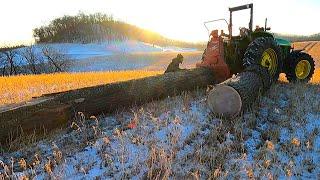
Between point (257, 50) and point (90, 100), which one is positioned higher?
point (257, 50)

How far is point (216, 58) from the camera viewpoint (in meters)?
9.79

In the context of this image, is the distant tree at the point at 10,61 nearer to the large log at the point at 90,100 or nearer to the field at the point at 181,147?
the large log at the point at 90,100

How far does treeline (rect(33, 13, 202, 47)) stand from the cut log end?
93.0 meters

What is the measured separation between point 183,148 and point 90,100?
90.1 inches

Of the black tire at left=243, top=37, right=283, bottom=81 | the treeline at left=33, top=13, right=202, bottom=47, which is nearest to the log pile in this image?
the black tire at left=243, top=37, right=283, bottom=81

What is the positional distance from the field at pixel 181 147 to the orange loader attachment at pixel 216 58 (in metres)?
2.03

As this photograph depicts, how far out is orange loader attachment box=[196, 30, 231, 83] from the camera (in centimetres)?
959

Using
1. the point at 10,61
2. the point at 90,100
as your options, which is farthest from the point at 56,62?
the point at 90,100

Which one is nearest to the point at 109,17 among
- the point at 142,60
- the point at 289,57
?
the point at 142,60

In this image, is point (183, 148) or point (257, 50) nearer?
point (183, 148)

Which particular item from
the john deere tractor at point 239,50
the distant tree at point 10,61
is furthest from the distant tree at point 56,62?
the john deere tractor at point 239,50

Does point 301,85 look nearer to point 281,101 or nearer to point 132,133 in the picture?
point 281,101

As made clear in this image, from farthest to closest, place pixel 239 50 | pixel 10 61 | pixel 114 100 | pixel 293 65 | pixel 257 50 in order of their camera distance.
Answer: pixel 10 61
pixel 293 65
pixel 239 50
pixel 257 50
pixel 114 100

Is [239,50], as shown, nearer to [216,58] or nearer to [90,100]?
[216,58]
